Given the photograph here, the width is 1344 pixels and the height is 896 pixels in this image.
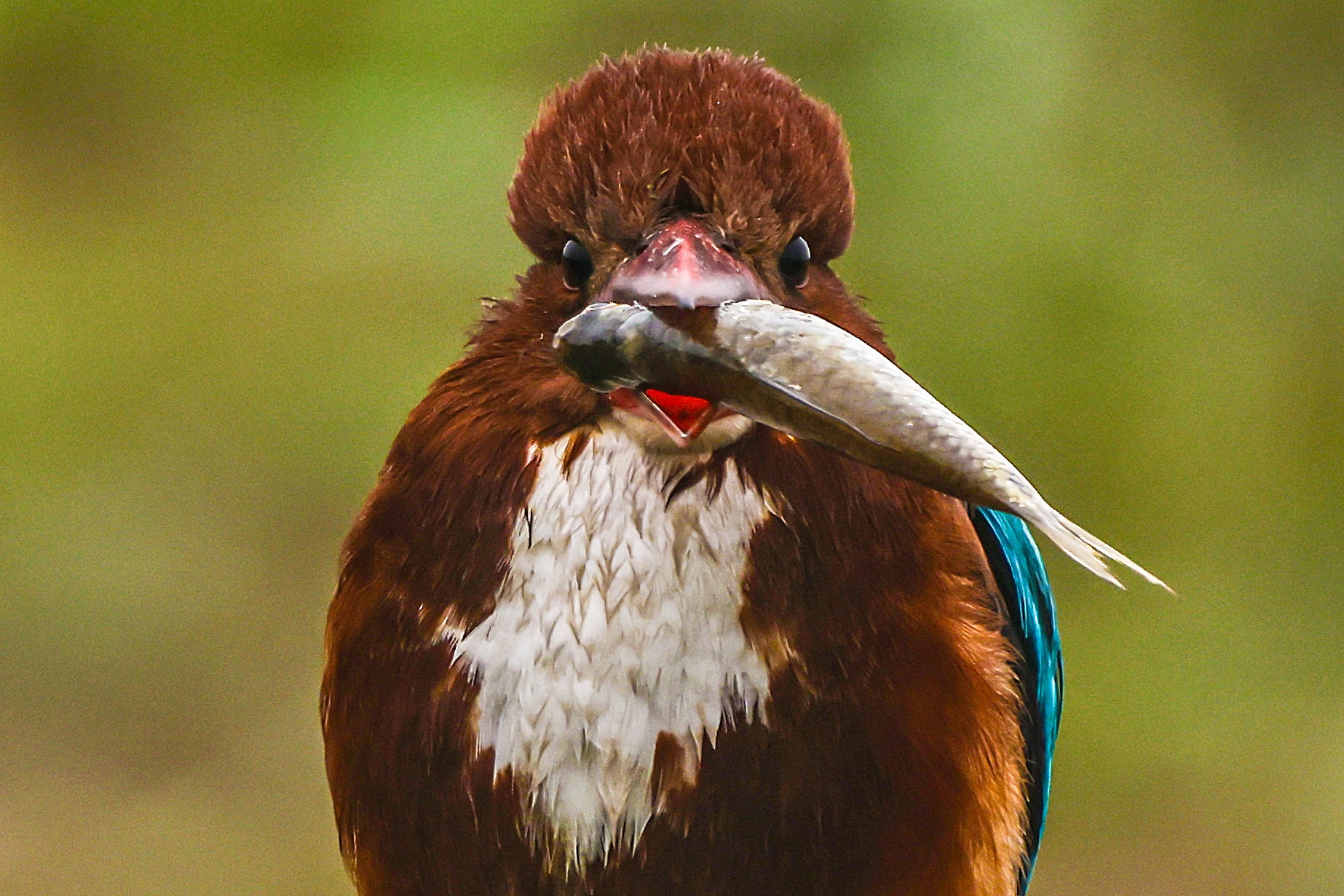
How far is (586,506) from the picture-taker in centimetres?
159

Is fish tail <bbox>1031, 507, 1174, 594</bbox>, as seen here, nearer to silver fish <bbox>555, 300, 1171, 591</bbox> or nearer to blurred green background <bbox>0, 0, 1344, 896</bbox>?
silver fish <bbox>555, 300, 1171, 591</bbox>

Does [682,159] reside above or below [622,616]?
above

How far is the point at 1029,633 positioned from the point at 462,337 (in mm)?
1878

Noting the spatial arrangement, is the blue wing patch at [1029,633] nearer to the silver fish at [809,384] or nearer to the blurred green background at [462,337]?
the silver fish at [809,384]

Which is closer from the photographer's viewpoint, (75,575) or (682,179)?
(682,179)

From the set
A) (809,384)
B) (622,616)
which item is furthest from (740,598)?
(809,384)

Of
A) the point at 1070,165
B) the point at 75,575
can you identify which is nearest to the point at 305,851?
the point at 75,575

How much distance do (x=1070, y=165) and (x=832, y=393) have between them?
2.51 m

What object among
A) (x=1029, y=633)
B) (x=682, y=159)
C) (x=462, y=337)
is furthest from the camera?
(x=462, y=337)

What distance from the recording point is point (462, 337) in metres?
3.60

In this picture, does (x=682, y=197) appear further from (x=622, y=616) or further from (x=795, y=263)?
(x=622, y=616)

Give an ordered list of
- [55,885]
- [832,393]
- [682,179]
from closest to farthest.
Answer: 1. [832,393]
2. [682,179]
3. [55,885]

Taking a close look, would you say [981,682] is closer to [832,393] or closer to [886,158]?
[832,393]

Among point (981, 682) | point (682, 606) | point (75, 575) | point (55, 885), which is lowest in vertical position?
point (55, 885)
